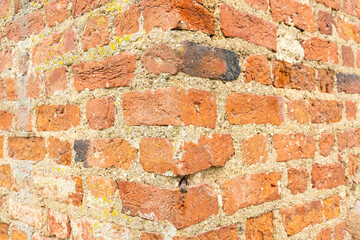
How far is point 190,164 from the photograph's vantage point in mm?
770

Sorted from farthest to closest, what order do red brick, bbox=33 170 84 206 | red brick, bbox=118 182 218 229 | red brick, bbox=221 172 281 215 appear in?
red brick, bbox=33 170 84 206
red brick, bbox=221 172 281 215
red brick, bbox=118 182 218 229

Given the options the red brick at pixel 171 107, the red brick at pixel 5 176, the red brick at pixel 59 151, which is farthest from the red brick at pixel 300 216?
the red brick at pixel 5 176

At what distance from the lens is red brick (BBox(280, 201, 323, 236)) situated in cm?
104

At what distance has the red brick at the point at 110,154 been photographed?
2.78 feet

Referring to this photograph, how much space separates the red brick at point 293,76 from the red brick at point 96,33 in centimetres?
56

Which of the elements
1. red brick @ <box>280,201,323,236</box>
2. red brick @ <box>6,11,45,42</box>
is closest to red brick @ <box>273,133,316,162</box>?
red brick @ <box>280,201,323,236</box>

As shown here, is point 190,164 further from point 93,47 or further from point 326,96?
point 326,96

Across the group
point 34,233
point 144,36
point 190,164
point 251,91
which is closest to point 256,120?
point 251,91

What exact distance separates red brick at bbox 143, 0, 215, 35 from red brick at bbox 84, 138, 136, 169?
0.32 meters

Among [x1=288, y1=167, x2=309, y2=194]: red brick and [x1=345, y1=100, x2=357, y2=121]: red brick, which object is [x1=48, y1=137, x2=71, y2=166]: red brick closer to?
[x1=288, y1=167, x2=309, y2=194]: red brick

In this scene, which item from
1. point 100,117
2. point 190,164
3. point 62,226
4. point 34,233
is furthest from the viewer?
point 34,233

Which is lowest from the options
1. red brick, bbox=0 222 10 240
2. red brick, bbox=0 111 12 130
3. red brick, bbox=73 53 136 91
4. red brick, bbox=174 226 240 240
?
red brick, bbox=0 222 10 240

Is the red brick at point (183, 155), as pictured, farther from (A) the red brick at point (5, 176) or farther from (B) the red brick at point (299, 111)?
(A) the red brick at point (5, 176)

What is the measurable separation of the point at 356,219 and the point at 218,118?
0.83 meters
